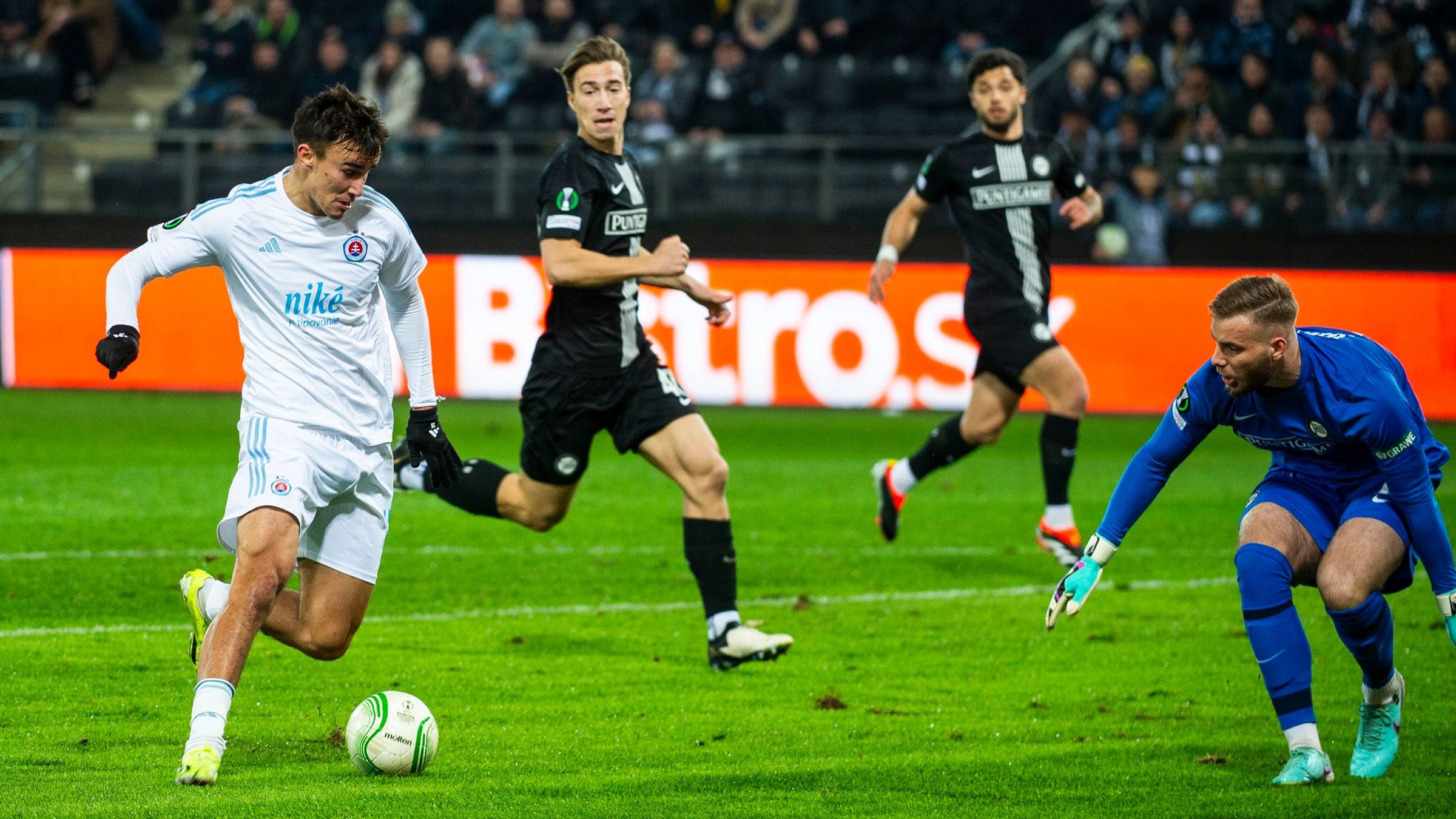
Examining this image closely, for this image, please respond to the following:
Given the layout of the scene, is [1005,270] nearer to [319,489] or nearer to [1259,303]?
[1259,303]

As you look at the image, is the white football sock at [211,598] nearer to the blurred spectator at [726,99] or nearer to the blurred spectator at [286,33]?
the blurred spectator at [726,99]

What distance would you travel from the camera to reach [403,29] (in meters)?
19.1

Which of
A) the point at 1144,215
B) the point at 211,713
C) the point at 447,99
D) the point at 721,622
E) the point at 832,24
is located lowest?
the point at 721,622

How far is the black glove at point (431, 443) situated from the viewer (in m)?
5.66

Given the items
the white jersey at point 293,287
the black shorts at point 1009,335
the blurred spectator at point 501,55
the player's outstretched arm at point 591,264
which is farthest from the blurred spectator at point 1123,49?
the white jersey at point 293,287

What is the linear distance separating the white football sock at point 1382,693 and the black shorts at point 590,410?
8.67 feet

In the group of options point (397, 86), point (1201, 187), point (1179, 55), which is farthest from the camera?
point (397, 86)

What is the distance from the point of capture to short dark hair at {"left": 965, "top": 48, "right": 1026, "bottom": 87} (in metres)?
8.80

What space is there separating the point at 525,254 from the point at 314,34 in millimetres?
4921

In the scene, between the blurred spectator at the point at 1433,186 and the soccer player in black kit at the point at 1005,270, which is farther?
the blurred spectator at the point at 1433,186

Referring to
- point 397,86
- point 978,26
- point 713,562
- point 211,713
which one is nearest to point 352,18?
point 397,86

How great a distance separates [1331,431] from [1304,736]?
0.88 metres

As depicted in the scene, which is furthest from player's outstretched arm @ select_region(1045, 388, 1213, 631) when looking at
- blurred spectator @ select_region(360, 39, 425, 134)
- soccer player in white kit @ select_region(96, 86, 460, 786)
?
blurred spectator @ select_region(360, 39, 425, 134)

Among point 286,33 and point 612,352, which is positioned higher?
point 286,33
